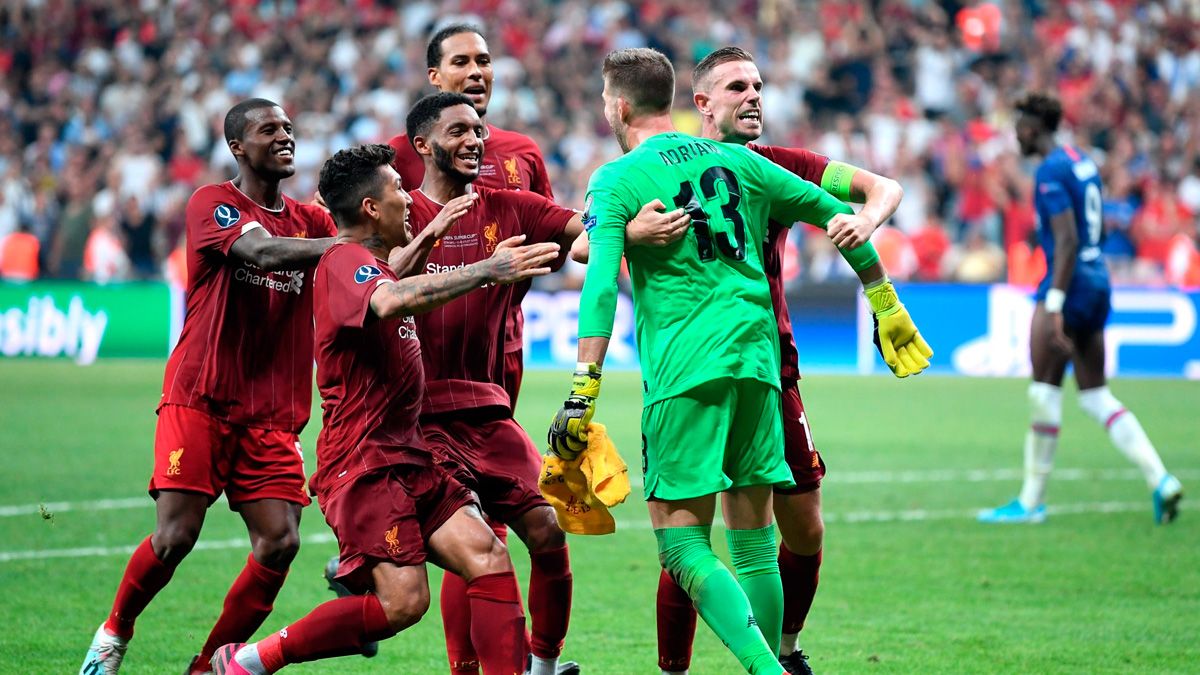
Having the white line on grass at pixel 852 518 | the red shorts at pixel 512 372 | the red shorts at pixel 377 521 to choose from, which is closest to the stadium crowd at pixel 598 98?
the white line on grass at pixel 852 518

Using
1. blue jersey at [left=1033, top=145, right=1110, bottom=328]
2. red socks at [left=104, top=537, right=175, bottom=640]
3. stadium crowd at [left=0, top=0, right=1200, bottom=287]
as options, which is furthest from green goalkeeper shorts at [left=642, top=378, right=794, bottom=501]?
stadium crowd at [left=0, top=0, right=1200, bottom=287]

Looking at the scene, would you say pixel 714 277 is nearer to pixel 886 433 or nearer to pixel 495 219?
pixel 495 219

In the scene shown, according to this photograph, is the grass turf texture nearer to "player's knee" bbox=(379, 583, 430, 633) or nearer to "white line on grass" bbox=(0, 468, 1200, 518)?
"white line on grass" bbox=(0, 468, 1200, 518)

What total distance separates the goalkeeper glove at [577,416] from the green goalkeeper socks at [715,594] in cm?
51

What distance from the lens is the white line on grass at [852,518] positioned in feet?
29.8

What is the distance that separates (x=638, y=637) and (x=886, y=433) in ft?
27.5

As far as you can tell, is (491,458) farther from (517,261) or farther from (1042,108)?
(1042,108)

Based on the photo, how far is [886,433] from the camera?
1515 centimetres

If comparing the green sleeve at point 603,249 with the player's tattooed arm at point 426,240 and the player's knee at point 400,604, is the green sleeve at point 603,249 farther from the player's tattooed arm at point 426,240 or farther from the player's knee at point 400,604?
the player's knee at point 400,604

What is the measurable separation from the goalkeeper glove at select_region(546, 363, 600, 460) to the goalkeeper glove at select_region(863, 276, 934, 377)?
1075mm

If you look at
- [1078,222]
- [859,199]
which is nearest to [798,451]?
[859,199]

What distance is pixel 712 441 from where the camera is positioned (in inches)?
209

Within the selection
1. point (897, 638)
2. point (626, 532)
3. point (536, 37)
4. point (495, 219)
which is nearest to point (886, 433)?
point (626, 532)

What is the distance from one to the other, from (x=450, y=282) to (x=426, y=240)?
1.30ft
